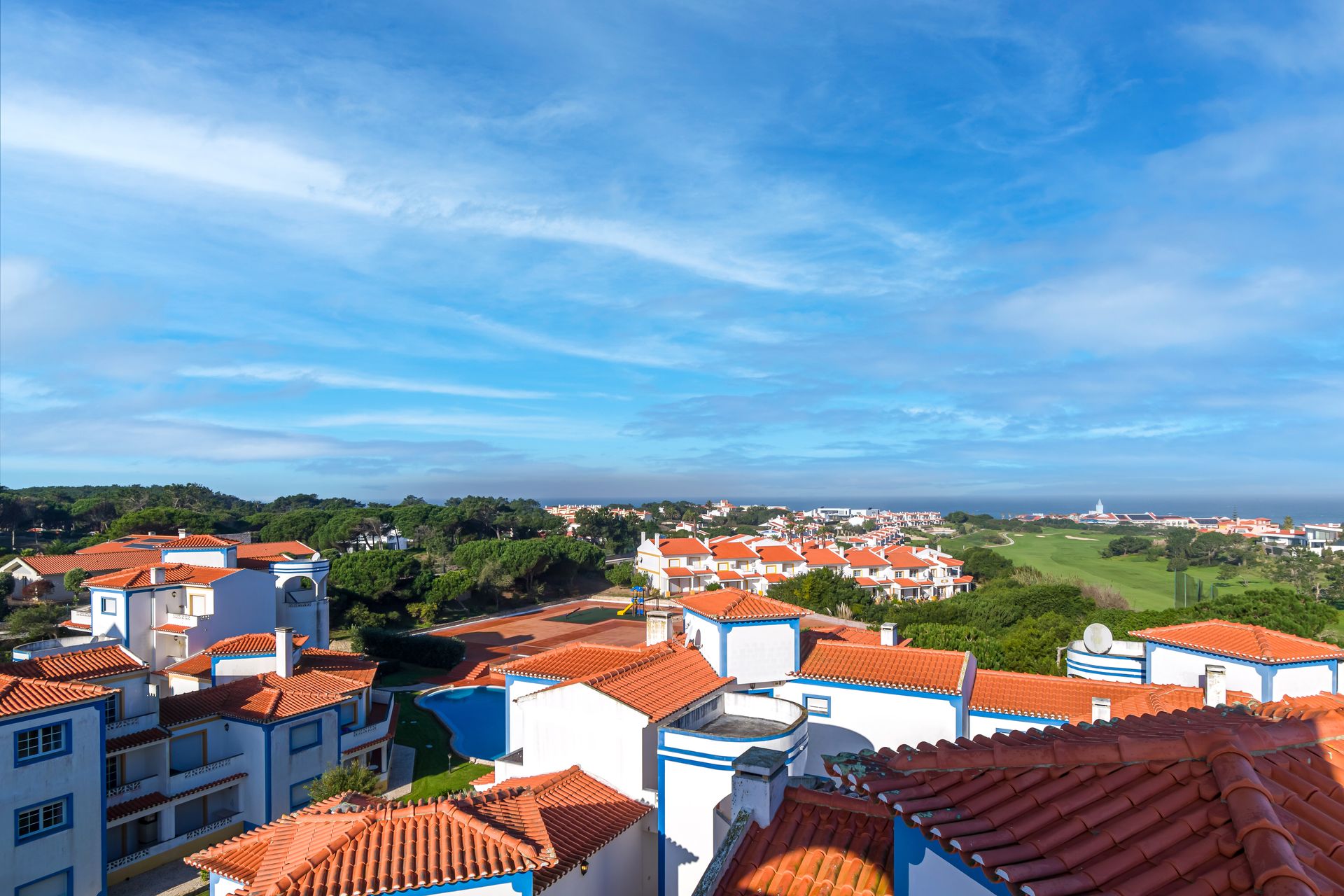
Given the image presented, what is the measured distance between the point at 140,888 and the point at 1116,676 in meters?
28.6

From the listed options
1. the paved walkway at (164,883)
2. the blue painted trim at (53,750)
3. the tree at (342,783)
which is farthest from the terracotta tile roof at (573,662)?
the blue painted trim at (53,750)

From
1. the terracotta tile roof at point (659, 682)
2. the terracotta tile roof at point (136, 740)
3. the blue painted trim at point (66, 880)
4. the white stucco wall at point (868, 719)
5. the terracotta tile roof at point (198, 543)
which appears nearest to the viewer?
the terracotta tile roof at point (659, 682)

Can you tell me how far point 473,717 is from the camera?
32.8 meters

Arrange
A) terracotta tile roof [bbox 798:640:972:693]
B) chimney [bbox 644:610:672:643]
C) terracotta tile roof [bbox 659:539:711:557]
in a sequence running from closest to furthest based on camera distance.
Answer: terracotta tile roof [bbox 798:640:972:693], chimney [bbox 644:610:672:643], terracotta tile roof [bbox 659:539:711:557]

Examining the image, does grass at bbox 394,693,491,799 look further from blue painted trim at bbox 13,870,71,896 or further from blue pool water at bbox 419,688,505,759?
blue painted trim at bbox 13,870,71,896

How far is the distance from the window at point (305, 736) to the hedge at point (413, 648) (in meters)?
18.6

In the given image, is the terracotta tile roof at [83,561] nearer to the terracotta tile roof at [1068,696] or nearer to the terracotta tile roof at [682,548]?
the terracotta tile roof at [682,548]

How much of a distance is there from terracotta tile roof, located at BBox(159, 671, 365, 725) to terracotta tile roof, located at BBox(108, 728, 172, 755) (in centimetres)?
61

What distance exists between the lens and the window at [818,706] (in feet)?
61.4

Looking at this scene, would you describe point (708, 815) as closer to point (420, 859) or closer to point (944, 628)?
point (420, 859)

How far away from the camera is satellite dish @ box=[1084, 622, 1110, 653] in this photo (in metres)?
24.3

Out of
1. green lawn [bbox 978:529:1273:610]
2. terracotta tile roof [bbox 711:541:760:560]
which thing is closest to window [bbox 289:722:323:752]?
terracotta tile roof [bbox 711:541:760:560]

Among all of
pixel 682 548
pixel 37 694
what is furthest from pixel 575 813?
pixel 682 548

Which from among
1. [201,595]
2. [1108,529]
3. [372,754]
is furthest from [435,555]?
[1108,529]
